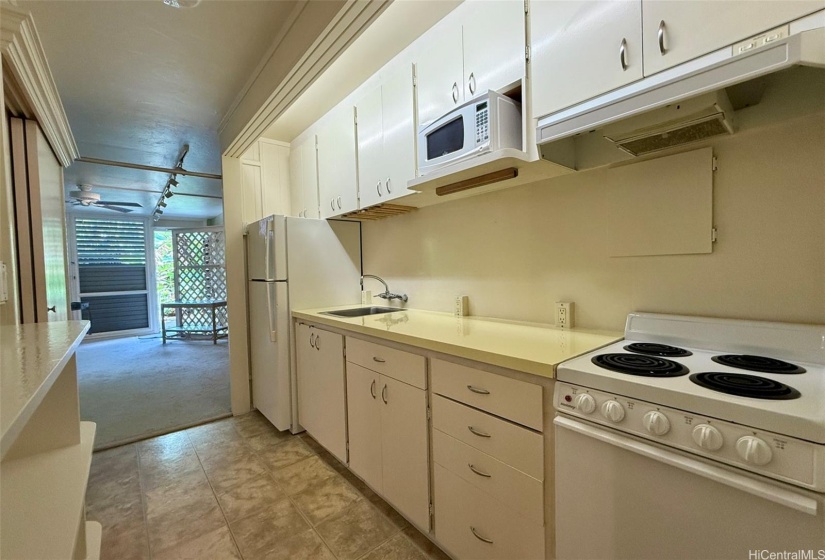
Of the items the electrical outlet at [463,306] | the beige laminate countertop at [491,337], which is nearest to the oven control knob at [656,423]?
the beige laminate countertop at [491,337]

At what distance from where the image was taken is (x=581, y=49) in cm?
121

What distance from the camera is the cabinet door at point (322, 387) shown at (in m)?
2.09

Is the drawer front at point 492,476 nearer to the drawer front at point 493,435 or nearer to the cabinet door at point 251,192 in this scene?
the drawer front at point 493,435

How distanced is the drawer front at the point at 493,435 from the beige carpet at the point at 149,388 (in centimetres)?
249

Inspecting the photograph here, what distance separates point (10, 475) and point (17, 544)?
381 millimetres

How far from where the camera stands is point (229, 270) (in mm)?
2990

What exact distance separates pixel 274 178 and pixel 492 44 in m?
2.40

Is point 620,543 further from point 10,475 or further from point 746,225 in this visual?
point 10,475

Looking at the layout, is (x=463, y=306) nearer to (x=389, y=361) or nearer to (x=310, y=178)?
(x=389, y=361)

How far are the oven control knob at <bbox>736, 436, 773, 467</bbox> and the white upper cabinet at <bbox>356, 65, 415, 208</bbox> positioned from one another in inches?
66.4

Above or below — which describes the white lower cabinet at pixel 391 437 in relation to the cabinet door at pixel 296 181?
below

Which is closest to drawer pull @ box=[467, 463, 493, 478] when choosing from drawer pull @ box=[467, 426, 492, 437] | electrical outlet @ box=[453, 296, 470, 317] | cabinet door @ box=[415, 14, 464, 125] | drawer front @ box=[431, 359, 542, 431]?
drawer pull @ box=[467, 426, 492, 437]

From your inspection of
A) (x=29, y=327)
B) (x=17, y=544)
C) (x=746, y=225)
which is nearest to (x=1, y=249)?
(x=29, y=327)

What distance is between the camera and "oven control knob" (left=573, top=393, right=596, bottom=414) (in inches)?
37.7
